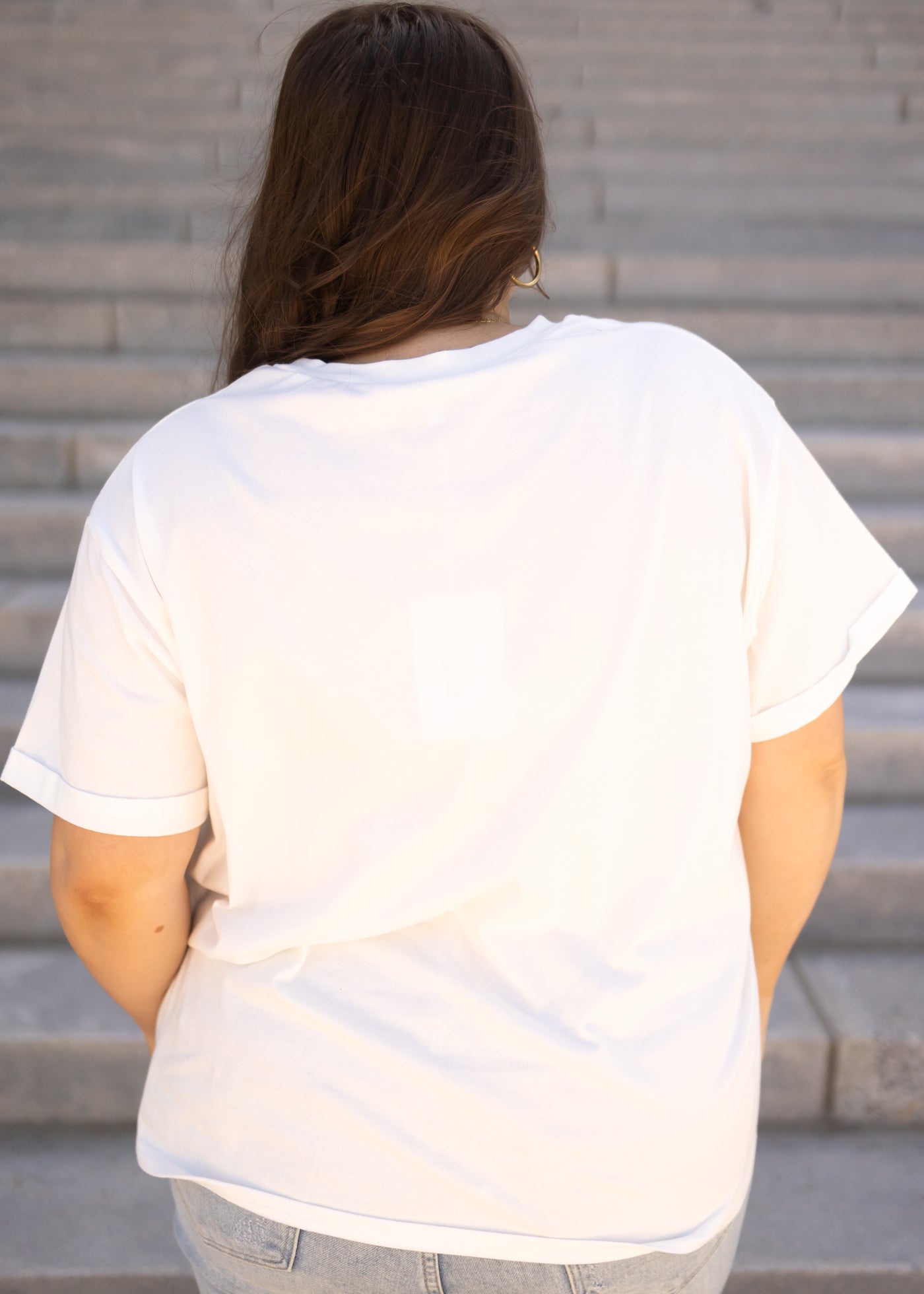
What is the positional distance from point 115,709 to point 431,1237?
0.44 meters

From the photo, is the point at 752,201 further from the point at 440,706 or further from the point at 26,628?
the point at 440,706

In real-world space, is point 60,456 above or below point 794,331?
below

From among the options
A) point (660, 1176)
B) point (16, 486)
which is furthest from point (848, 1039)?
point (16, 486)

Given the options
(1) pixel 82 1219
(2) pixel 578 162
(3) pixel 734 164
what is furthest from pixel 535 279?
(3) pixel 734 164

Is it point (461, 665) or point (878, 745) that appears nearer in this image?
point (461, 665)

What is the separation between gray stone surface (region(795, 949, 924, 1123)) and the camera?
1.82 meters

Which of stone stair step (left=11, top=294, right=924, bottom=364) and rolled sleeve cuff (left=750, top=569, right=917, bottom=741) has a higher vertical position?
rolled sleeve cuff (left=750, top=569, right=917, bottom=741)

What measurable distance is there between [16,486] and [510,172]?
2.40m

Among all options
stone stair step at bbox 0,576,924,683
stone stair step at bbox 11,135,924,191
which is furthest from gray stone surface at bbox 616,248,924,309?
stone stair step at bbox 0,576,924,683

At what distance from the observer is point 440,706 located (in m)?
0.73

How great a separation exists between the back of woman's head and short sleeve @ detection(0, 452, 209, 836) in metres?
0.21

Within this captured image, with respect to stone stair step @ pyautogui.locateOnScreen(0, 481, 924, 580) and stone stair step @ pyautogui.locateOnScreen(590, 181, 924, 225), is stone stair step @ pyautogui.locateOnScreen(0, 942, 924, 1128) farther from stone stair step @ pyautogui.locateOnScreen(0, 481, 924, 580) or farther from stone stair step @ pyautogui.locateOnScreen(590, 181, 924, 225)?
stone stair step @ pyautogui.locateOnScreen(590, 181, 924, 225)

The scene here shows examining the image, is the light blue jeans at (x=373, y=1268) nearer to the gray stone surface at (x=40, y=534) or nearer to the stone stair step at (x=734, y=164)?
the gray stone surface at (x=40, y=534)

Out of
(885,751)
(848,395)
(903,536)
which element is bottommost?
(885,751)
